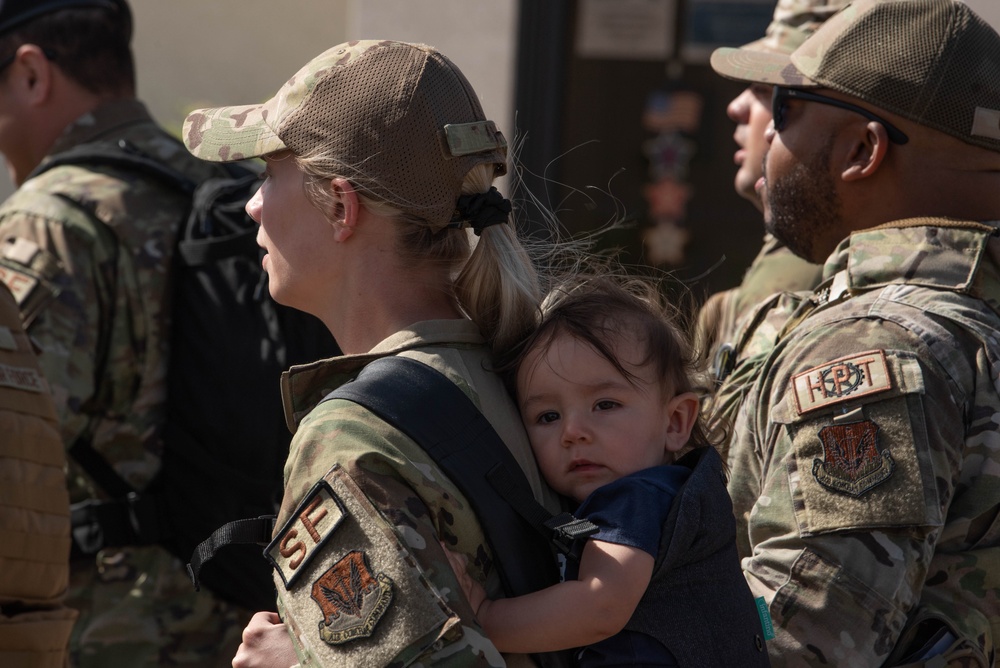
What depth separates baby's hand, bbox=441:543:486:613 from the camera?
157 centimetres

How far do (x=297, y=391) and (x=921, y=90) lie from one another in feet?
4.84

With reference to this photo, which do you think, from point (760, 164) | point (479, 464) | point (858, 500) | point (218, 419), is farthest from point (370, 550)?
point (760, 164)

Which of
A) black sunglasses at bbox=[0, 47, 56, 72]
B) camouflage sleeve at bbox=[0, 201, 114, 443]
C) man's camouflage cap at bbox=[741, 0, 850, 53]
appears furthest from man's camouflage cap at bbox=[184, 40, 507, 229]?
black sunglasses at bbox=[0, 47, 56, 72]

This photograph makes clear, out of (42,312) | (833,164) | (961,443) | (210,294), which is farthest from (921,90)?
(42,312)

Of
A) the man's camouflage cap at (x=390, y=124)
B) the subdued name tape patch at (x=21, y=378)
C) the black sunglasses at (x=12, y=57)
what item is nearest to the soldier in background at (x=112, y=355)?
the black sunglasses at (x=12, y=57)

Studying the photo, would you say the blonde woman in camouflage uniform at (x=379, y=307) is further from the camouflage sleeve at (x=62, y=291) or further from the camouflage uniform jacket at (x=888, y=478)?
the camouflage sleeve at (x=62, y=291)

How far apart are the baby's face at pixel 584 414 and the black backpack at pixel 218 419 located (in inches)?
57.8

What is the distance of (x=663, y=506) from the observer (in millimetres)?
1675

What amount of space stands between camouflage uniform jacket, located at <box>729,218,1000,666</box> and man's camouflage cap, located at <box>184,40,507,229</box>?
0.79 m

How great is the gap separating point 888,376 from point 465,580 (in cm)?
92

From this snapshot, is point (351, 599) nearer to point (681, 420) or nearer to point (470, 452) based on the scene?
point (470, 452)

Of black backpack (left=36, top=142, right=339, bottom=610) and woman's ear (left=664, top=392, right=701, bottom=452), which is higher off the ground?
woman's ear (left=664, top=392, right=701, bottom=452)

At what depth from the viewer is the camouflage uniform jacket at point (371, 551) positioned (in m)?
1.48

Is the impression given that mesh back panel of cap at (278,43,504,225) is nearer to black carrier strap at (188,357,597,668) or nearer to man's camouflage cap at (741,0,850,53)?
black carrier strap at (188,357,597,668)
